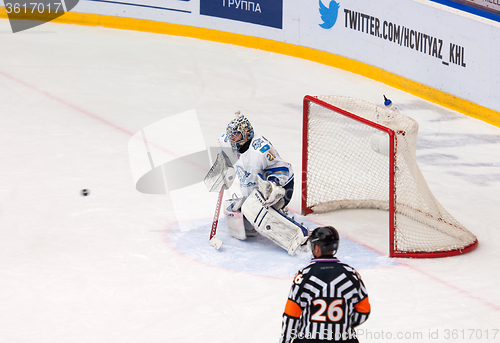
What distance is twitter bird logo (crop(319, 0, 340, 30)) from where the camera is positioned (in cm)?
920

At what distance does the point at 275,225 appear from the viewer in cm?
473

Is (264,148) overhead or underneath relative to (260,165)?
overhead

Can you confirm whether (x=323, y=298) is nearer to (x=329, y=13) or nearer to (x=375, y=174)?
(x=375, y=174)

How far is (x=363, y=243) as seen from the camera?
502cm

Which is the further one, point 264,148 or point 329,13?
point 329,13

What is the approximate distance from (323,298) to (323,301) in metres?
0.01

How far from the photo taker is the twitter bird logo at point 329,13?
9.20m

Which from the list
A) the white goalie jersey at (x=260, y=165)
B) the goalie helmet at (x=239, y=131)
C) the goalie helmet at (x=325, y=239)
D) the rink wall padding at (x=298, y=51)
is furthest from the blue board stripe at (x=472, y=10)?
the goalie helmet at (x=325, y=239)

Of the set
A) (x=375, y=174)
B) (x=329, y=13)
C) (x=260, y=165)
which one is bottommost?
(x=375, y=174)

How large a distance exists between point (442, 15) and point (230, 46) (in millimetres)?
3480

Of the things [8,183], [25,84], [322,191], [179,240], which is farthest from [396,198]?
[25,84]

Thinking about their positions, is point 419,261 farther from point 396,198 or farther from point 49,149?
point 49,149

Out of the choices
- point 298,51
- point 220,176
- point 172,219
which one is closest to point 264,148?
point 220,176

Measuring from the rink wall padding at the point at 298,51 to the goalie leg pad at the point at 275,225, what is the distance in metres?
3.94
